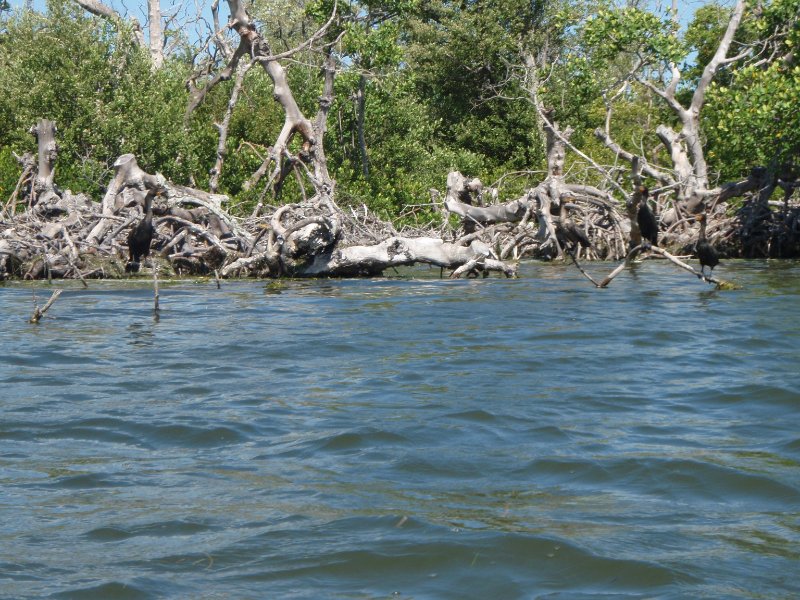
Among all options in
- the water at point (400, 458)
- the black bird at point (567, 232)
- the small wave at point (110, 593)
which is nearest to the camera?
the small wave at point (110, 593)

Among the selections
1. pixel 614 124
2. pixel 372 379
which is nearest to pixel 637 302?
pixel 372 379

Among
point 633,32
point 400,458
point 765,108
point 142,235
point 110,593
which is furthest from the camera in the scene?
point 633,32

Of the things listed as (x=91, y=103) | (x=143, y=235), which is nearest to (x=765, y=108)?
(x=143, y=235)

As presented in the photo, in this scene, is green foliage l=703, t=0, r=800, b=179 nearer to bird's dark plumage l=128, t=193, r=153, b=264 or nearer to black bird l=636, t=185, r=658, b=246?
black bird l=636, t=185, r=658, b=246

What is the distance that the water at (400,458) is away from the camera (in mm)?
4344

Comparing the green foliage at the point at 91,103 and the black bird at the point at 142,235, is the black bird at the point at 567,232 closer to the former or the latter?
the black bird at the point at 142,235

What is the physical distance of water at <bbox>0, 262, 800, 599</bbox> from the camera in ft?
14.3

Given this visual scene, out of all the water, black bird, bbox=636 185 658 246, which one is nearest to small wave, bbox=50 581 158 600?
the water

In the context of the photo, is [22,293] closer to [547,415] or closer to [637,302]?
[637,302]

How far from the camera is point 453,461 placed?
6.01 m

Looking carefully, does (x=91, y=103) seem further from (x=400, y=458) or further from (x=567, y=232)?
(x=400, y=458)

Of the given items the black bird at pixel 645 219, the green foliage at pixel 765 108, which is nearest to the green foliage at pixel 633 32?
the green foliage at pixel 765 108

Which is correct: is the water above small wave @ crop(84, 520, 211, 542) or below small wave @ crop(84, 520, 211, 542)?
above

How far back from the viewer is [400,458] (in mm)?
6059
